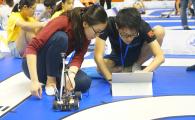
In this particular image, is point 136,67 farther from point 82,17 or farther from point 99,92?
point 82,17

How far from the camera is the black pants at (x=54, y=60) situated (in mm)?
2631

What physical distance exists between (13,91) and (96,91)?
630 millimetres

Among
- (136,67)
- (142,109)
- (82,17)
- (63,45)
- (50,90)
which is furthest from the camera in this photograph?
(136,67)

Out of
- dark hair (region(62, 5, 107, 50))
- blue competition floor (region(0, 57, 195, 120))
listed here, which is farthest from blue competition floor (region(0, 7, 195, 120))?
dark hair (region(62, 5, 107, 50))

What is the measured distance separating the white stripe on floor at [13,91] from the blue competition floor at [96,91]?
0.20 ft

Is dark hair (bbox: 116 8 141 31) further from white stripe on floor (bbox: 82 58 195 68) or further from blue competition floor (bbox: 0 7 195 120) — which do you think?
white stripe on floor (bbox: 82 58 195 68)

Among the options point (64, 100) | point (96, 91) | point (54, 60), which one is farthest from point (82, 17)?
point (96, 91)

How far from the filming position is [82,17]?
2.49 meters

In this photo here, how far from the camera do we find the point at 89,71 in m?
3.43

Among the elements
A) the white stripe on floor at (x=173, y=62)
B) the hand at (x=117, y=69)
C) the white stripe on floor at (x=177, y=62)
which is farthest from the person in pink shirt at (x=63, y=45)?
→ the white stripe on floor at (x=177, y=62)

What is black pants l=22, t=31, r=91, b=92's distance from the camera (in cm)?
263

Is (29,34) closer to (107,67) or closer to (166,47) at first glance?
(107,67)

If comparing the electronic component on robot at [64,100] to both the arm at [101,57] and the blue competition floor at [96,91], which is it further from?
the arm at [101,57]

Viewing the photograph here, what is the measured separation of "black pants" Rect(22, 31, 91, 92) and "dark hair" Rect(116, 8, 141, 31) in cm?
39
